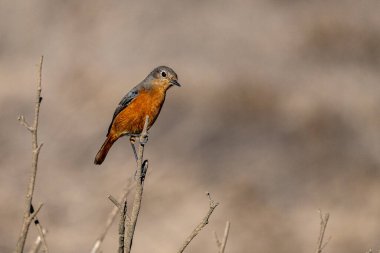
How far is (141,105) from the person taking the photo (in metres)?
8.47

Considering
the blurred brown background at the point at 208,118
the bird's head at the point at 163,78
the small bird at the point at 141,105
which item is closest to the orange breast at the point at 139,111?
the small bird at the point at 141,105

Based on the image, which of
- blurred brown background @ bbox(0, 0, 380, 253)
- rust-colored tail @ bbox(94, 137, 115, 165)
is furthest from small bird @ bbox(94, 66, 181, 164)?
blurred brown background @ bbox(0, 0, 380, 253)

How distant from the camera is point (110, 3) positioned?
18656mm

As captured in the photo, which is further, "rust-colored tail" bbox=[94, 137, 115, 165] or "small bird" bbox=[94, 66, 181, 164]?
"rust-colored tail" bbox=[94, 137, 115, 165]

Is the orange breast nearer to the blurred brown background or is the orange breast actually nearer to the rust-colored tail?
the rust-colored tail

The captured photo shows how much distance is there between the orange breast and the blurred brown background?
4.62 m

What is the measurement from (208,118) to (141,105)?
742 centimetres

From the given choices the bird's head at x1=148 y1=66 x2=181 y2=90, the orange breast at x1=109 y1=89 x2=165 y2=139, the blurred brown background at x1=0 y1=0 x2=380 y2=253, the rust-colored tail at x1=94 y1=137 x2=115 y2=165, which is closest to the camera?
the orange breast at x1=109 y1=89 x2=165 y2=139

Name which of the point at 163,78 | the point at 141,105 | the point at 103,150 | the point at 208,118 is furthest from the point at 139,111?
the point at 208,118

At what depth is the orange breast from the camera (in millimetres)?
8398

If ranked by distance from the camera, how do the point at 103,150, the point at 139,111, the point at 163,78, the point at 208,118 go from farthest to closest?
the point at 208,118 < the point at 103,150 < the point at 163,78 < the point at 139,111

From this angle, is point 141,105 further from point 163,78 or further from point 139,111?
point 163,78

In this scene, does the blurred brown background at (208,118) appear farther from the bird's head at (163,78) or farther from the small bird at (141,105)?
the bird's head at (163,78)

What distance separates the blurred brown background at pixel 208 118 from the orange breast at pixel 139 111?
462 cm
